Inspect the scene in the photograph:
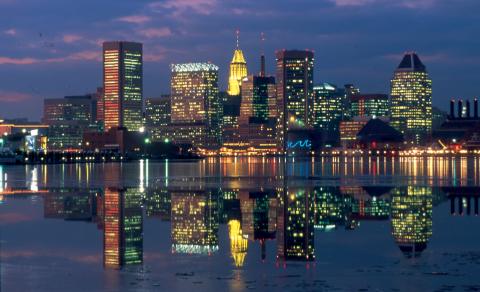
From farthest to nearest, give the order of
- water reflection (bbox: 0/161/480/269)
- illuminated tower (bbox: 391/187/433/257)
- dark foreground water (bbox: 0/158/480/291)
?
1. illuminated tower (bbox: 391/187/433/257)
2. water reflection (bbox: 0/161/480/269)
3. dark foreground water (bbox: 0/158/480/291)

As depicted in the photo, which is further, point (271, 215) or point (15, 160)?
point (15, 160)

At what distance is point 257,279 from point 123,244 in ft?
26.8

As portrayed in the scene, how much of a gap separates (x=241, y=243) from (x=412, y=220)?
951cm

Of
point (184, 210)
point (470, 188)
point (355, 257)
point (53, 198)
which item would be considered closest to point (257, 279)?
point (355, 257)

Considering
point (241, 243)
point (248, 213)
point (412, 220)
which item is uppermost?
point (248, 213)

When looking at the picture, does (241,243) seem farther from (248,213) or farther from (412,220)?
(248,213)

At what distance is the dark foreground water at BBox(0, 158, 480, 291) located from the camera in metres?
21.0

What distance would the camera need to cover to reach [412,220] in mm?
35469

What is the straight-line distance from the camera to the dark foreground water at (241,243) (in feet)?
68.9

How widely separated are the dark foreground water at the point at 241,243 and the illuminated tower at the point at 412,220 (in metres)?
0.05

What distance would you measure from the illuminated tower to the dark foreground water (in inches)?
2.1

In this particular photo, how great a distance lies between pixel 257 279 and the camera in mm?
21141

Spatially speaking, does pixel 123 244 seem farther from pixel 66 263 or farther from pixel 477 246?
pixel 477 246

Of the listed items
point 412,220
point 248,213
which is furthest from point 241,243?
point 248,213
